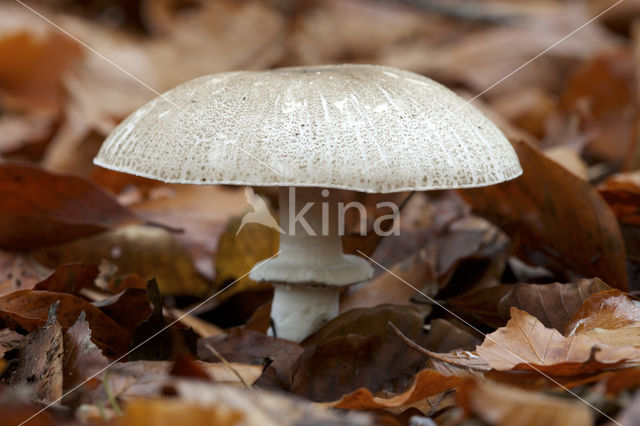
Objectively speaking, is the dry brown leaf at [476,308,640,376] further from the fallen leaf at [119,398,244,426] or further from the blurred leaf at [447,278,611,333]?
the fallen leaf at [119,398,244,426]

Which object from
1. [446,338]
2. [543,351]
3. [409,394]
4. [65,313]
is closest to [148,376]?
[65,313]

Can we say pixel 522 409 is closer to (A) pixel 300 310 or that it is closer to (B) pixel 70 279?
(A) pixel 300 310

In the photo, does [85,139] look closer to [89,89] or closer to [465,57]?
[89,89]

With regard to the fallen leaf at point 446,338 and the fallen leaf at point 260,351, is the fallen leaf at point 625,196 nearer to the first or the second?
the fallen leaf at point 446,338

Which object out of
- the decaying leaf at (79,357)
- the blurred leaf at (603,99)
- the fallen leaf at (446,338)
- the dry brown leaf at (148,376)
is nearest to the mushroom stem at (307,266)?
the fallen leaf at (446,338)

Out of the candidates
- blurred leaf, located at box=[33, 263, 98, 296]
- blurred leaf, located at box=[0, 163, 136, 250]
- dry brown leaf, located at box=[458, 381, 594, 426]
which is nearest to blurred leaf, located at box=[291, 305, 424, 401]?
dry brown leaf, located at box=[458, 381, 594, 426]

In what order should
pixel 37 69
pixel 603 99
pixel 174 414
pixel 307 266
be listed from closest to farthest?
pixel 174 414 < pixel 307 266 < pixel 603 99 < pixel 37 69
